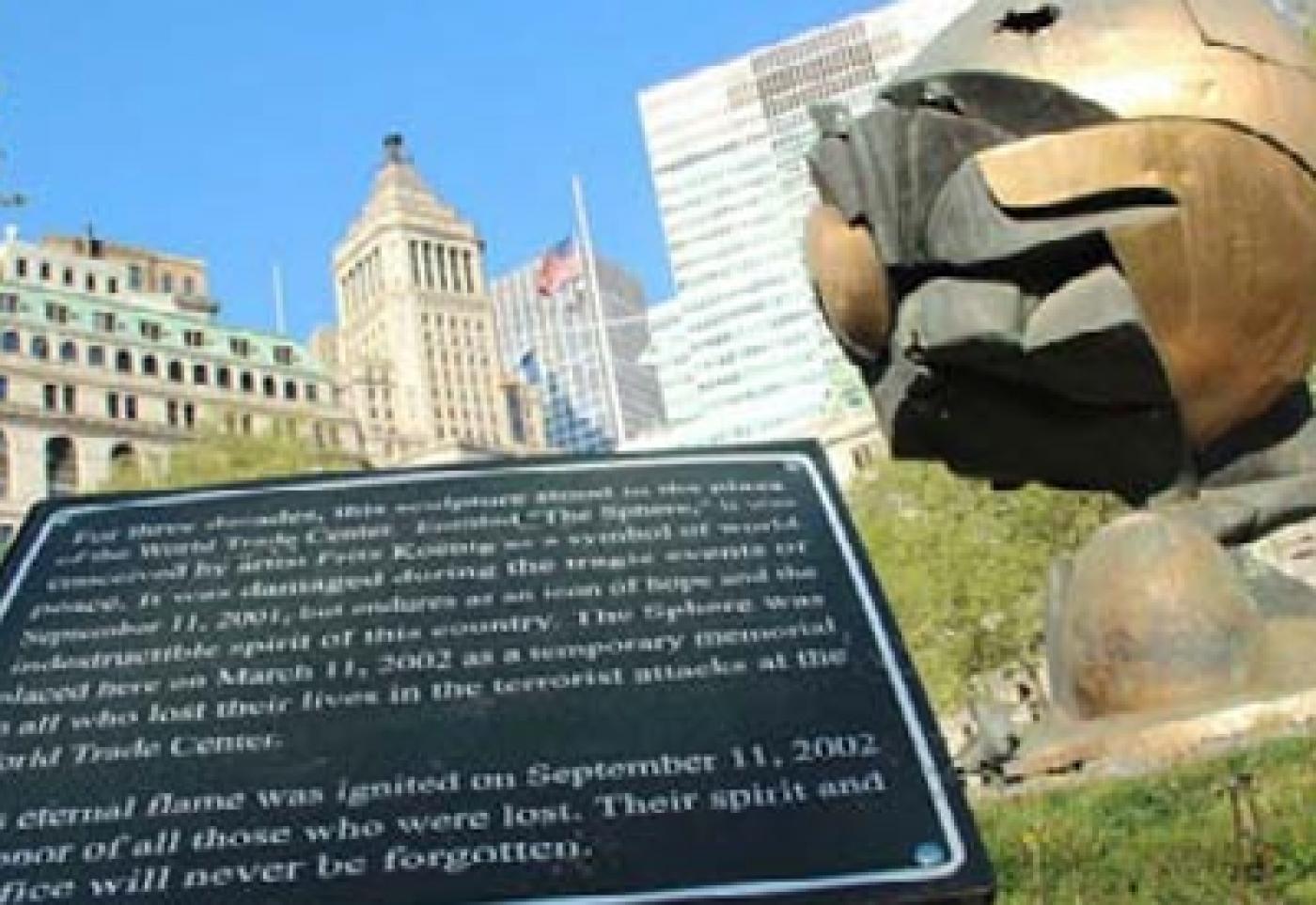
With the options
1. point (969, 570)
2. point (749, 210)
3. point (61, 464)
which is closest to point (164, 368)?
point (61, 464)

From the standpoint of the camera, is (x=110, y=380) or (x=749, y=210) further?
(x=749, y=210)

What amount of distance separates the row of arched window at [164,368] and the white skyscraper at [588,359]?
84285 mm

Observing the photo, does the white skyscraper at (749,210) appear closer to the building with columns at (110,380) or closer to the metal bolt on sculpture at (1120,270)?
the building with columns at (110,380)

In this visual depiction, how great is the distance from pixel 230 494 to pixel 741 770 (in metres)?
1.99

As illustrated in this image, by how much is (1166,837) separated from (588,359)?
167695 millimetres

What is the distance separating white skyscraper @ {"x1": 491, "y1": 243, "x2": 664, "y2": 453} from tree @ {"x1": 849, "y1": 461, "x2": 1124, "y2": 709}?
132629mm

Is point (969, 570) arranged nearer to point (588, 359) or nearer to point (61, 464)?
point (61, 464)

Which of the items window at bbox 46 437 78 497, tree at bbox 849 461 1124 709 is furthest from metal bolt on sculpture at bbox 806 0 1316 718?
window at bbox 46 437 78 497

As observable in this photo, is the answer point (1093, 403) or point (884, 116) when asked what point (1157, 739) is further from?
point (884, 116)

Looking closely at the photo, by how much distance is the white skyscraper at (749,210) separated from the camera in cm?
11125

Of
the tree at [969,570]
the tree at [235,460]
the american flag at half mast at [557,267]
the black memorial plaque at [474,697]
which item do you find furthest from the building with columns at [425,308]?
the black memorial plaque at [474,697]

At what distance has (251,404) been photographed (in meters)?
75.4

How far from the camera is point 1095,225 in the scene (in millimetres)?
9430

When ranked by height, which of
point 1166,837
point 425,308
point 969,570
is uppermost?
point 425,308
